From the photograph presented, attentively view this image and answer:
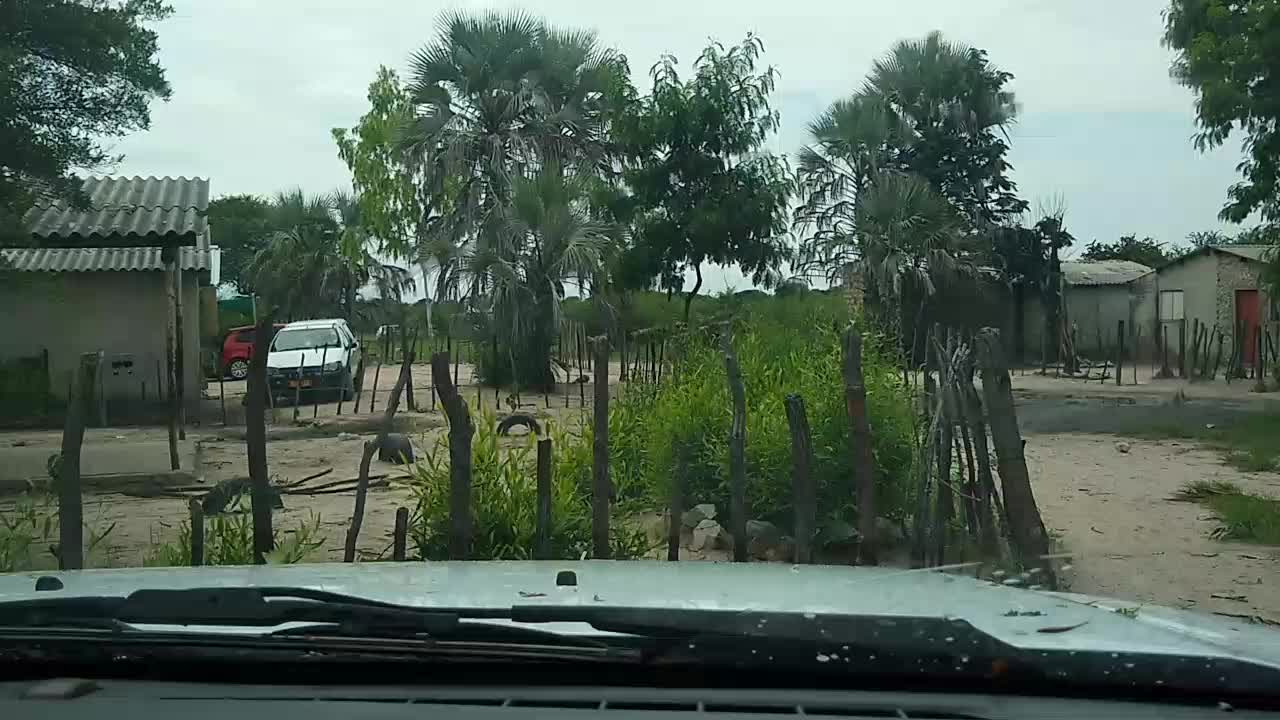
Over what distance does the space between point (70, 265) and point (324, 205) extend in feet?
48.1

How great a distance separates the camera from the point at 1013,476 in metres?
5.65

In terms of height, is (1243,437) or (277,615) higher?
(277,615)

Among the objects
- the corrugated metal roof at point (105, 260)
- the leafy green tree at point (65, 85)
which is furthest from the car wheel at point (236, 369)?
the leafy green tree at point (65, 85)

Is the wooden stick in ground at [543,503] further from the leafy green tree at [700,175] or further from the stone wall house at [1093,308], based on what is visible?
the stone wall house at [1093,308]

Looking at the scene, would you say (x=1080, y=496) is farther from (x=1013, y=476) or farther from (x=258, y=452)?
(x=258, y=452)

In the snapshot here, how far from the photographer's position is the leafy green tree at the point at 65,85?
857 centimetres

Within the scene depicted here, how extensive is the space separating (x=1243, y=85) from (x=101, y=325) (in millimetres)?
14474

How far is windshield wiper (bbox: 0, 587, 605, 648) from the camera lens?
190cm

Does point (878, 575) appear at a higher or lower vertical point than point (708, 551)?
higher

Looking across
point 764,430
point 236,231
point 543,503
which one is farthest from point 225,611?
point 236,231

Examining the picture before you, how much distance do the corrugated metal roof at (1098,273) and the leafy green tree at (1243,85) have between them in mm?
19183

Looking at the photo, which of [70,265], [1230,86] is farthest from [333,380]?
[1230,86]

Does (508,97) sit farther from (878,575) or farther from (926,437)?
(878,575)

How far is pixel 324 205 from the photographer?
31.4 meters
